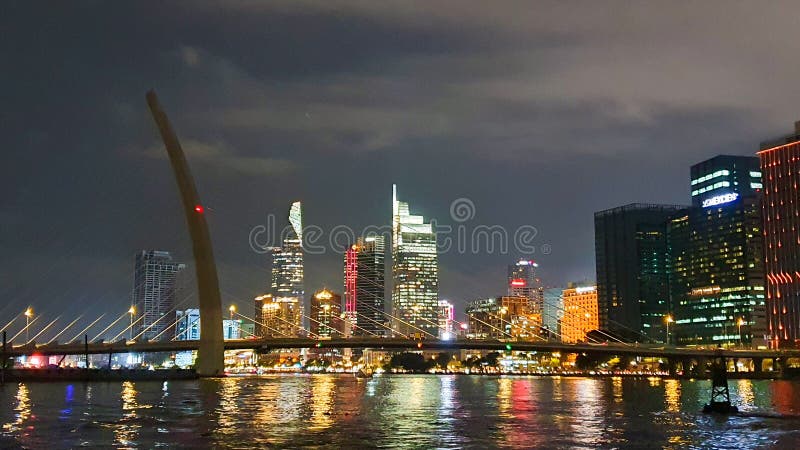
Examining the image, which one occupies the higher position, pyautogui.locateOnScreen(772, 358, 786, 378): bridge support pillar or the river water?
pyautogui.locateOnScreen(772, 358, 786, 378): bridge support pillar

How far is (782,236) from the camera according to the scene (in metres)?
162

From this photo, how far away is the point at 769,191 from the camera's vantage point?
166 metres

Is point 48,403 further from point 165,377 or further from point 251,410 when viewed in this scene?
point 165,377

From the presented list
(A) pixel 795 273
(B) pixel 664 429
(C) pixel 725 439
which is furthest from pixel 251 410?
(A) pixel 795 273

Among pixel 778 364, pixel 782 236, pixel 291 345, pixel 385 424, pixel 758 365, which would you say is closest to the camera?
pixel 385 424

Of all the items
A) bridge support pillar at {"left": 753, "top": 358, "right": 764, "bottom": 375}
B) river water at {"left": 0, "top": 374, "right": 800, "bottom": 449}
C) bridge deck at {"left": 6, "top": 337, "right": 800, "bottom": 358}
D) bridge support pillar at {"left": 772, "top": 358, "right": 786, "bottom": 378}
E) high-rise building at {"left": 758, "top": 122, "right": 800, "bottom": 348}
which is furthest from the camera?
high-rise building at {"left": 758, "top": 122, "right": 800, "bottom": 348}

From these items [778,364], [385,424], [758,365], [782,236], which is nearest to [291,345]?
[758,365]

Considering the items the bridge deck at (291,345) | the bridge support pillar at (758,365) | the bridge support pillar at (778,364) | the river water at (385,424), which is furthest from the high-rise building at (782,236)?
the river water at (385,424)

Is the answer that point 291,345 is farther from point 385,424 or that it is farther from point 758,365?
point 385,424

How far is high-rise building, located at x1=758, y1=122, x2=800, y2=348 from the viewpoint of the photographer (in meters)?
156

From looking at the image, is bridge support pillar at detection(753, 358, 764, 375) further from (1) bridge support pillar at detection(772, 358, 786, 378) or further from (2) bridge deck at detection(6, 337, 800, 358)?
(2) bridge deck at detection(6, 337, 800, 358)

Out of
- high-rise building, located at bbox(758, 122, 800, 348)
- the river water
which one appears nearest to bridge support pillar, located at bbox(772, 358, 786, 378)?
high-rise building, located at bbox(758, 122, 800, 348)

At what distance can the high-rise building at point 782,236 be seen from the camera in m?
156

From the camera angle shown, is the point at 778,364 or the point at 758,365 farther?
the point at 758,365
